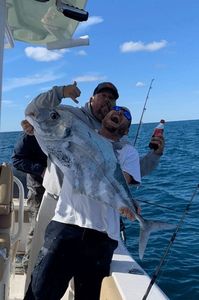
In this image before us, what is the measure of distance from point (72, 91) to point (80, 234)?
35.3 inches

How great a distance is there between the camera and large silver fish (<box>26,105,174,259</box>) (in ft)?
7.49

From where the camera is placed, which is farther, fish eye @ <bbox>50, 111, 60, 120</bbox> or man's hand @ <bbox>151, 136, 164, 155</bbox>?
man's hand @ <bbox>151, 136, 164, 155</bbox>

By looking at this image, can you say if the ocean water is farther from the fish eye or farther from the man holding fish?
the fish eye

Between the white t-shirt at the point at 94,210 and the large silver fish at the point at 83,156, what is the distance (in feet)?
0.73

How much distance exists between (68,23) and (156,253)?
392cm

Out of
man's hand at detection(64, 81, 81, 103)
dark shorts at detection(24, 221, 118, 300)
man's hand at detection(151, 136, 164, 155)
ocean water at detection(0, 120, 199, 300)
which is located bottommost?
ocean water at detection(0, 120, 199, 300)

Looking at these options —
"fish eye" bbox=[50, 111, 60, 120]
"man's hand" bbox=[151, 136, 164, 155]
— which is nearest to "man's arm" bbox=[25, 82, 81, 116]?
"fish eye" bbox=[50, 111, 60, 120]

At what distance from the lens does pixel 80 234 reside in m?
2.70

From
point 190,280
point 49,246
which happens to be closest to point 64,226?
point 49,246

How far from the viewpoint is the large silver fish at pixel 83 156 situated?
2.28m

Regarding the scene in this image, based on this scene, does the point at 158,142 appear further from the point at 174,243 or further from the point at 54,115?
the point at 174,243

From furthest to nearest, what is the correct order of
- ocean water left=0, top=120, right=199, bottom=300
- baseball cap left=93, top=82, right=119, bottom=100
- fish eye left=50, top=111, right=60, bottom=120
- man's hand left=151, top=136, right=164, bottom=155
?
1. ocean water left=0, top=120, right=199, bottom=300
2. man's hand left=151, top=136, right=164, bottom=155
3. baseball cap left=93, top=82, right=119, bottom=100
4. fish eye left=50, top=111, right=60, bottom=120

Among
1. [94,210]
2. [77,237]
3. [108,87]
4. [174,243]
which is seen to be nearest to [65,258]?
[77,237]

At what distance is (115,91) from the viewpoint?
2980mm
